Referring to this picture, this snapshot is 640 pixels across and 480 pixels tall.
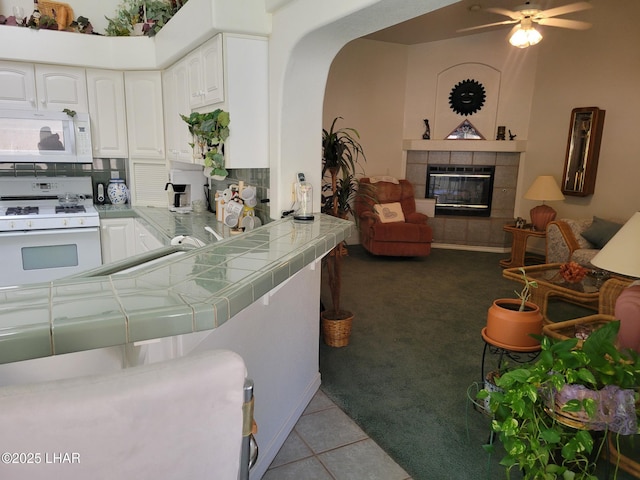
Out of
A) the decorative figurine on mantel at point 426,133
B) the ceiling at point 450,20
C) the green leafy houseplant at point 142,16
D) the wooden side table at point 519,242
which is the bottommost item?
the wooden side table at point 519,242

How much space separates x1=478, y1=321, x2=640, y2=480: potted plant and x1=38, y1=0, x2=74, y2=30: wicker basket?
4.58 meters

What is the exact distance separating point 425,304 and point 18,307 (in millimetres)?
3848

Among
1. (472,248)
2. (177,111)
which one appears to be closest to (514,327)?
(177,111)

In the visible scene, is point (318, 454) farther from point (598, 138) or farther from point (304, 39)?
point (598, 138)

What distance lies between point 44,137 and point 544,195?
17.9 ft

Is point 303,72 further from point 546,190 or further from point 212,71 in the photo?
point 546,190

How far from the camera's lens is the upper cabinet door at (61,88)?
4.01m

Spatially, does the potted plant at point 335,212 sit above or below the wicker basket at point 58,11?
below

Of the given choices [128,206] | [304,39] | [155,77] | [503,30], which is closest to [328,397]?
[304,39]

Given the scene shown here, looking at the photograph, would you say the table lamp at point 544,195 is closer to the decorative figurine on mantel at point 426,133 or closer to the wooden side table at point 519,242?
the wooden side table at point 519,242

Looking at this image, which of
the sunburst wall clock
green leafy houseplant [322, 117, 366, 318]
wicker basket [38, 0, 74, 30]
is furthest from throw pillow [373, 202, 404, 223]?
wicker basket [38, 0, 74, 30]

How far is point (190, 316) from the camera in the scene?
1.01 metres

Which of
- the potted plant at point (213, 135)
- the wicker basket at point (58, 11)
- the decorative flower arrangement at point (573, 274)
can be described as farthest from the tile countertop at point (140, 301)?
the wicker basket at point (58, 11)

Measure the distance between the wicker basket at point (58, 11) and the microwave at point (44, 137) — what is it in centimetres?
81
